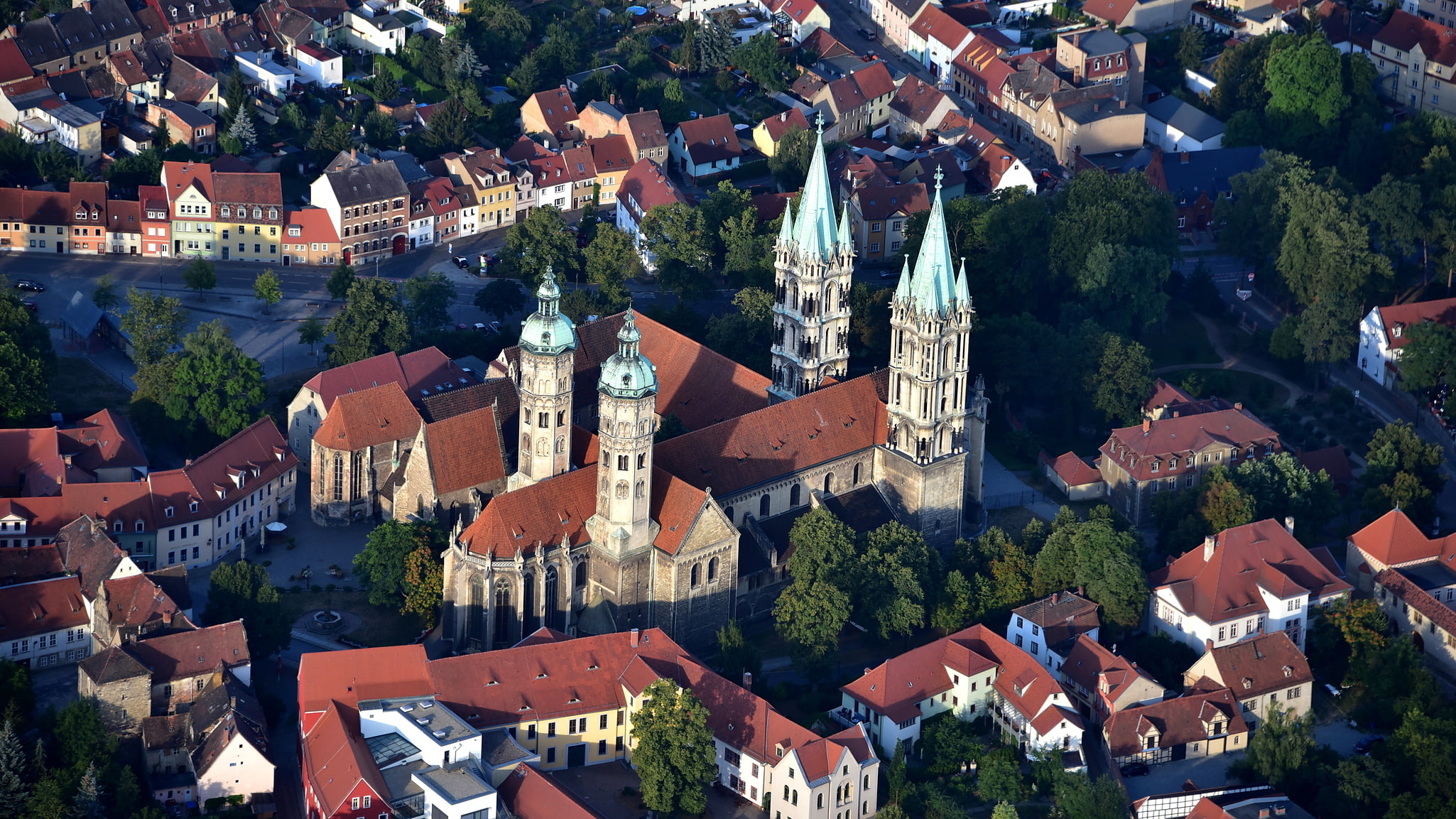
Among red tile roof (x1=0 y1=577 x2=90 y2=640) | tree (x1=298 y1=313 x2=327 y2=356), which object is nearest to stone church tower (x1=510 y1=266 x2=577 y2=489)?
red tile roof (x1=0 y1=577 x2=90 y2=640)

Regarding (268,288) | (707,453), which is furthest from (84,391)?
(707,453)

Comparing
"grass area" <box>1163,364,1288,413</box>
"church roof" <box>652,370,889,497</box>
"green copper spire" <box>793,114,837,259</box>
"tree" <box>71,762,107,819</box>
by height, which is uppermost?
"green copper spire" <box>793,114,837,259</box>

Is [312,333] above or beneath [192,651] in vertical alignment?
beneath

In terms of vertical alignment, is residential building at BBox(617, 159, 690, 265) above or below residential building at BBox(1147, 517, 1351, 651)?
above

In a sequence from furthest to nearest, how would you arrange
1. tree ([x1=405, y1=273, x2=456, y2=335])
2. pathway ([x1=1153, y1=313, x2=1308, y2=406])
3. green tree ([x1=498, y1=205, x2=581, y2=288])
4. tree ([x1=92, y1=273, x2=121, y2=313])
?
green tree ([x1=498, y1=205, x2=581, y2=288]), pathway ([x1=1153, y1=313, x2=1308, y2=406]), tree ([x1=405, y1=273, x2=456, y2=335]), tree ([x1=92, y1=273, x2=121, y2=313])

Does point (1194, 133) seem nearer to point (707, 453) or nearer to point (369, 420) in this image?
point (707, 453)

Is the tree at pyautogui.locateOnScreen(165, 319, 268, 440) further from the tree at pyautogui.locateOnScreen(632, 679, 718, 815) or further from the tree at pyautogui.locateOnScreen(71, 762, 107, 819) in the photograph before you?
the tree at pyautogui.locateOnScreen(632, 679, 718, 815)

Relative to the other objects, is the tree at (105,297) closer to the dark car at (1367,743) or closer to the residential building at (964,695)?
the residential building at (964,695)
